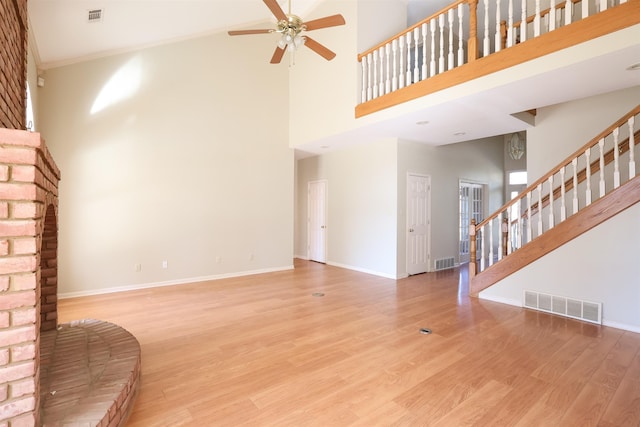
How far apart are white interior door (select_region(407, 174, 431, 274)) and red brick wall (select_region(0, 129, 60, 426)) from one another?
5443mm

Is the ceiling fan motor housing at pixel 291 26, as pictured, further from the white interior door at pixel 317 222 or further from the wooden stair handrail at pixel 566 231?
the white interior door at pixel 317 222

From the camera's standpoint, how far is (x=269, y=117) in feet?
20.7

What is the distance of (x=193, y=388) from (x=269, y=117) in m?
5.25

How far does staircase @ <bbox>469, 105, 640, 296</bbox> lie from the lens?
333 cm

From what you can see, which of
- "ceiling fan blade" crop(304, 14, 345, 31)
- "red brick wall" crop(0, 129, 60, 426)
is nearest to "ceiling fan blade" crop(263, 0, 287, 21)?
"ceiling fan blade" crop(304, 14, 345, 31)

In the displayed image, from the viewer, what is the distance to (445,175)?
263 inches

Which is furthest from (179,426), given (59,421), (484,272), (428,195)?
(428,195)

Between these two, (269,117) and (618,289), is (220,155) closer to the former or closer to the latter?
(269,117)

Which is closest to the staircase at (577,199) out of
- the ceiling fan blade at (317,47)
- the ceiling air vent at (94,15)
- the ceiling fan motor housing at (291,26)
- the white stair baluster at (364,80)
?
the white stair baluster at (364,80)

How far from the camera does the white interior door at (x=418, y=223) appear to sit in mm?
5934

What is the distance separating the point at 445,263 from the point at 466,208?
1.64 metres

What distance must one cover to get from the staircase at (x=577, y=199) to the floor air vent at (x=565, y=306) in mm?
412

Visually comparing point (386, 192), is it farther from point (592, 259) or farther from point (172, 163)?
point (172, 163)

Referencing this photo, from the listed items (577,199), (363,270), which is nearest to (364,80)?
(577,199)
